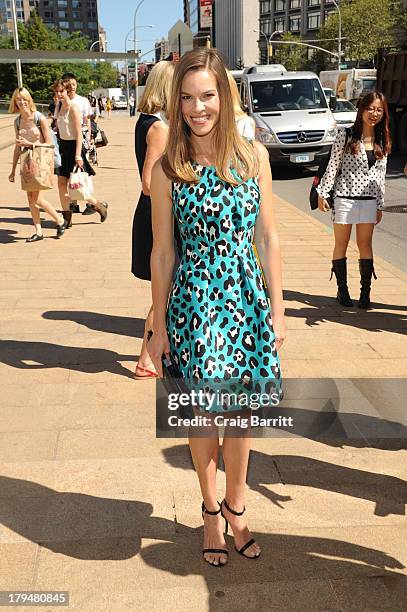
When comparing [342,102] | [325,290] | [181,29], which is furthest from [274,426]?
[342,102]

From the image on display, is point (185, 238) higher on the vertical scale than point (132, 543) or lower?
higher

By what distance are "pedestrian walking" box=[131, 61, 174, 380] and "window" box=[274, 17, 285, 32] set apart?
116 m

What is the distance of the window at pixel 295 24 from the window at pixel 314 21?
2.29 metres

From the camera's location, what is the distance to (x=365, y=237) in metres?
6.06

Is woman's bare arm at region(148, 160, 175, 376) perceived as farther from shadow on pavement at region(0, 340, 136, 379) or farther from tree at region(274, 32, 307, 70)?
tree at region(274, 32, 307, 70)

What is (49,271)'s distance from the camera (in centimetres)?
742

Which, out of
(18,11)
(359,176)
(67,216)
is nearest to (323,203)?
(359,176)

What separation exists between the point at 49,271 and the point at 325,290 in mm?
2823

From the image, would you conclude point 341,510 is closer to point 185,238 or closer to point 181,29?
point 185,238

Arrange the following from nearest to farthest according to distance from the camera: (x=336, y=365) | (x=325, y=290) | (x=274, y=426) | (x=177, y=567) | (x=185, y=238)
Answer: (x=185, y=238), (x=177, y=567), (x=274, y=426), (x=336, y=365), (x=325, y=290)

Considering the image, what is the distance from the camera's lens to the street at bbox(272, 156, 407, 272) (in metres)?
8.71

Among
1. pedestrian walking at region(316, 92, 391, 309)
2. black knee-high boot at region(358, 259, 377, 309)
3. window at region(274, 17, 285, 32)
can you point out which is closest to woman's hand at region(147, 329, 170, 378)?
pedestrian walking at region(316, 92, 391, 309)

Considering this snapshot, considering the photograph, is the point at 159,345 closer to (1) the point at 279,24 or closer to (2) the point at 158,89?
(2) the point at 158,89

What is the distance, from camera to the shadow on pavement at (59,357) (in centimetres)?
482
